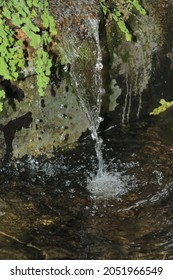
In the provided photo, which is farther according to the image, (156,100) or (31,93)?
(156,100)

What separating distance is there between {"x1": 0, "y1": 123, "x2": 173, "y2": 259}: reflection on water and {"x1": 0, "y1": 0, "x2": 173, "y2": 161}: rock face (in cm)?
26

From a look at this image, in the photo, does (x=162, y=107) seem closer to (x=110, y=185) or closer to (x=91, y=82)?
(x=91, y=82)

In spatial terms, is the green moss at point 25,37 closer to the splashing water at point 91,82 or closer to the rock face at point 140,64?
the splashing water at point 91,82

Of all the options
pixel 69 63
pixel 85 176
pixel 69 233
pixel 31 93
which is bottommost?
pixel 69 233

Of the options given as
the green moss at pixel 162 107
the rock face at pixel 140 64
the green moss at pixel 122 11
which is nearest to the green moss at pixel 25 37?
the green moss at pixel 122 11

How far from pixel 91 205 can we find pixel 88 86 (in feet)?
4.65

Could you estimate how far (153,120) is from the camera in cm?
607

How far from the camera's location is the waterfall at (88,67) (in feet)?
16.4

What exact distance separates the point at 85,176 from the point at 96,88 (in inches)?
40.8

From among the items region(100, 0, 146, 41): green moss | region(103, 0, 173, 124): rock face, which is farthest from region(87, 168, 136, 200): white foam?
region(100, 0, 146, 41): green moss

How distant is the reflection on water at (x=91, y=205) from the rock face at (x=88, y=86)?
0.26 metres

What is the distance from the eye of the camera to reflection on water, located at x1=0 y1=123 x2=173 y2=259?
3.89 m

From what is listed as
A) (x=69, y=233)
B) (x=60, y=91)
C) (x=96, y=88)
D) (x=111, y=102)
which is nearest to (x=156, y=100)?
(x=111, y=102)

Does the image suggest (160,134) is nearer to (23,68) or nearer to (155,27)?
(155,27)
